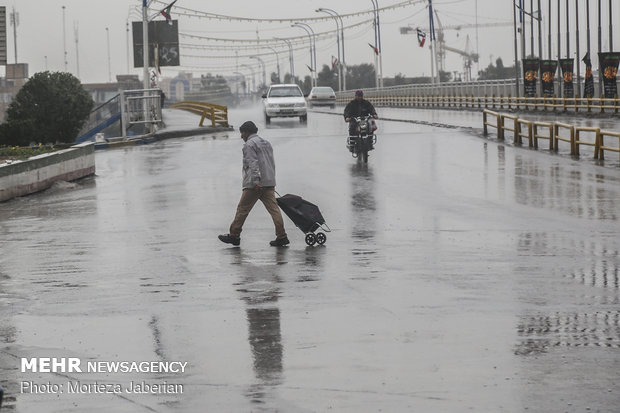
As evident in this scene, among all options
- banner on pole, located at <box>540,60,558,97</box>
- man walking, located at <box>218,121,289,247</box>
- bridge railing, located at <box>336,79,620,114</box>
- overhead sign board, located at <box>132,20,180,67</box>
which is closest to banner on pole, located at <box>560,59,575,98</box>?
bridge railing, located at <box>336,79,620,114</box>

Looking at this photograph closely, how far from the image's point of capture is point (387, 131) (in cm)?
4128

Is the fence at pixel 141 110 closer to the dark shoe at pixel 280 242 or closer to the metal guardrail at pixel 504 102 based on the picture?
the metal guardrail at pixel 504 102

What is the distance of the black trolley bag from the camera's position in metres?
13.8

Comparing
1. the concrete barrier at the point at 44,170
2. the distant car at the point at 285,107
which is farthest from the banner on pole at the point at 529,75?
the concrete barrier at the point at 44,170

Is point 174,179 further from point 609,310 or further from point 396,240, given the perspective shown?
point 609,310

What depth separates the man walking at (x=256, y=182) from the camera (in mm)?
13750

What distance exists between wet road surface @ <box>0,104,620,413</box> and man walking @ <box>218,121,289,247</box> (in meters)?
0.22

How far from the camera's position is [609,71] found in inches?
2090

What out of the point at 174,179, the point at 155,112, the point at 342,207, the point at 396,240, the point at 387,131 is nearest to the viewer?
the point at 396,240

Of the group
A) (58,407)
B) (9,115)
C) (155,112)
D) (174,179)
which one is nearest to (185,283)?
(58,407)

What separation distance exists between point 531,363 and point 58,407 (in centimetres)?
310

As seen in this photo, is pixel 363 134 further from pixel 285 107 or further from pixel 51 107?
pixel 51 107

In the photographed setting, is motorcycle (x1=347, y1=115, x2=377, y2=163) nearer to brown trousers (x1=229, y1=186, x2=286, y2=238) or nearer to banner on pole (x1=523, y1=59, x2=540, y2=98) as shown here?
brown trousers (x1=229, y1=186, x2=286, y2=238)
